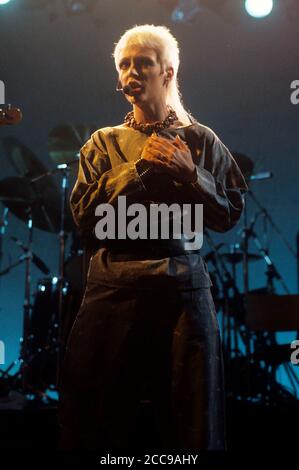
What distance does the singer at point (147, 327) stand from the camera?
4.31 ft

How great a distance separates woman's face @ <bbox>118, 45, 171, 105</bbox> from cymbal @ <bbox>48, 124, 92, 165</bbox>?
2.86m

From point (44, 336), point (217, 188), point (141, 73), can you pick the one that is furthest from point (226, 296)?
point (141, 73)

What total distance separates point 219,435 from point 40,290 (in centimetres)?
319

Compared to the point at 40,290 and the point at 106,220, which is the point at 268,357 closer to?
the point at 40,290

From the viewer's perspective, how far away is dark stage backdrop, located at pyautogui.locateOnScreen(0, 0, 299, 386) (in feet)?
14.8

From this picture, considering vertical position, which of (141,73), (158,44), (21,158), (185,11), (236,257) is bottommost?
(141,73)

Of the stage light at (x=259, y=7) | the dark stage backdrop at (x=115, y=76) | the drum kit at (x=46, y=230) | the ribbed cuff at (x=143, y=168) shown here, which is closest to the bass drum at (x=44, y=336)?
the drum kit at (x=46, y=230)

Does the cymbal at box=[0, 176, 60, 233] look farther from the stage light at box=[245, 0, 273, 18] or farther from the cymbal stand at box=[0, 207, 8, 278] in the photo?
the stage light at box=[245, 0, 273, 18]

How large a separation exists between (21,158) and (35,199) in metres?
0.39

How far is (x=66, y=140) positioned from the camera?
171 inches

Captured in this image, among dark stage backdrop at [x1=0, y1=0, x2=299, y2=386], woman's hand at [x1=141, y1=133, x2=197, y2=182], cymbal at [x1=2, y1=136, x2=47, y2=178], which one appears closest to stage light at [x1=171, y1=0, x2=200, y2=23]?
dark stage backdrop at [x1=0, y1=0, x2=299, y2=386]

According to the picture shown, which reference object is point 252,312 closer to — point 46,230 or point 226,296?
point 226,296

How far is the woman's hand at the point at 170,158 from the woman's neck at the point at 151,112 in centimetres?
19
